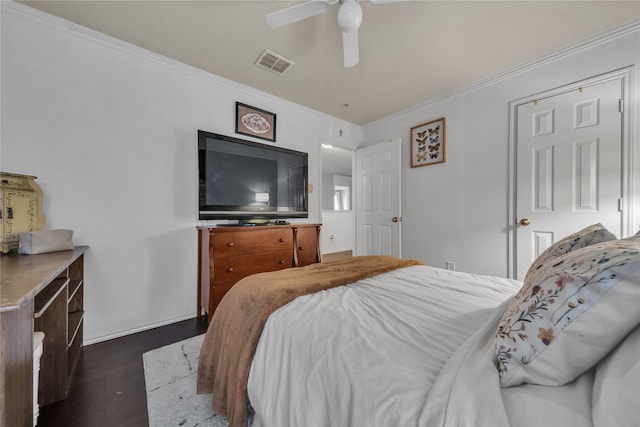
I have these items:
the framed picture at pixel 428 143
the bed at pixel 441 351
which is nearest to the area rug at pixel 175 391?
the bed at pixel 441 351

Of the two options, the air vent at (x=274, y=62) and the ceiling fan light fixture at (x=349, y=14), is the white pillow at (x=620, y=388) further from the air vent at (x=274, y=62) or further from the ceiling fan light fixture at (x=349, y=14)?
the air vent at (x=274, y=62)

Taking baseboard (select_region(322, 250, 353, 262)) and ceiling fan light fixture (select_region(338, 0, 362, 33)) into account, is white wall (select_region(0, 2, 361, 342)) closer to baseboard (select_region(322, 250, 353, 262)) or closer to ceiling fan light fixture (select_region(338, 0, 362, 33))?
ceiling fan light fixture (select_region(338, 0, 362, 33))

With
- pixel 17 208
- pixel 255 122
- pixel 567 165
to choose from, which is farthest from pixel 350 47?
pixel 17 208

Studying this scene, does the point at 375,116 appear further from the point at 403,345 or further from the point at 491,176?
the point at 403,345

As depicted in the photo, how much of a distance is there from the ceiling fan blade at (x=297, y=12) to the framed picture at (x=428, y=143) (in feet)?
7.23

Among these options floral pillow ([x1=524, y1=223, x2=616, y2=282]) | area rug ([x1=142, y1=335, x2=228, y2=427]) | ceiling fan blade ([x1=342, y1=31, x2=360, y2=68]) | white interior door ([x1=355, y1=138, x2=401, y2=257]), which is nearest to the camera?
floral pillow ([x1=524, y1=223, x2=616, y2=282])

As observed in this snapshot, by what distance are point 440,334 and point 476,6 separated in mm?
2212

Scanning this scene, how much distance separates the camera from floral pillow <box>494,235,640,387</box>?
1.51ft

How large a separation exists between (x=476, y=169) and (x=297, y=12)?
7.98 feet

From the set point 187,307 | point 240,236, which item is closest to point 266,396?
point 240,236

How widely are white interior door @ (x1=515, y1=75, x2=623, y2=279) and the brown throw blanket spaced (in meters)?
2.06

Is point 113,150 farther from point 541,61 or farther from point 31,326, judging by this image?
point 541,61

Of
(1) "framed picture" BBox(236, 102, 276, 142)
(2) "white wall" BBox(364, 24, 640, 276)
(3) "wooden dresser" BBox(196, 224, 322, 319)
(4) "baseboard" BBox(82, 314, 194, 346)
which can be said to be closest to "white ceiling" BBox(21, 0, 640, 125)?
(2) "white wall" BBox(364, 24, 640, 276)

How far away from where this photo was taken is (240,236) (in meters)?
2.33
